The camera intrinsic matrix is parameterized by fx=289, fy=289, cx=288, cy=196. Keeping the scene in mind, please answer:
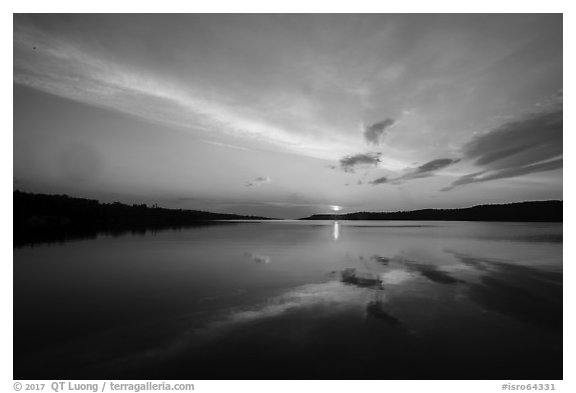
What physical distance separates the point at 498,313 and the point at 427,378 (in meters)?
6.38

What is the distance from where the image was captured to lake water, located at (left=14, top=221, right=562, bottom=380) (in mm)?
7180

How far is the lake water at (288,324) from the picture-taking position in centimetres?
718

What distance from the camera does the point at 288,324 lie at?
9695 mm

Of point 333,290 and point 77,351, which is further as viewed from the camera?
point 333,290

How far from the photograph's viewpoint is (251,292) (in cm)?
1369

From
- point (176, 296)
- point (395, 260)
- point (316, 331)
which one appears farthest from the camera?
point (395, 260)

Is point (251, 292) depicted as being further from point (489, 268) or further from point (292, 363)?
point (489, 268)

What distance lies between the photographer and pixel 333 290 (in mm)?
13859
